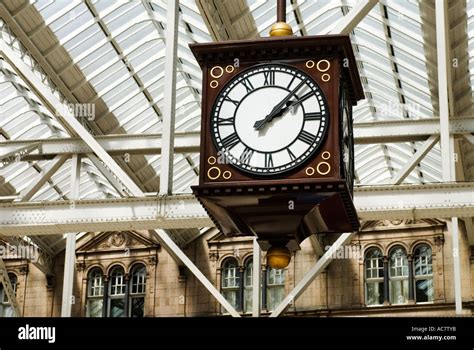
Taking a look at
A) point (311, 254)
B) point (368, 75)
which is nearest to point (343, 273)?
point (311, 254)

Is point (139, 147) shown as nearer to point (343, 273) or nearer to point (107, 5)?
point (107, 5)

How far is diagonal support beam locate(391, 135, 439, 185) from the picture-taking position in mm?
17719

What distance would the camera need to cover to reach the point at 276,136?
5500mm

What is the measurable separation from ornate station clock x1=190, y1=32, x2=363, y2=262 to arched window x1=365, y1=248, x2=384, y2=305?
29.4m

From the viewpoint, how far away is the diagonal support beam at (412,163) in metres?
17.7

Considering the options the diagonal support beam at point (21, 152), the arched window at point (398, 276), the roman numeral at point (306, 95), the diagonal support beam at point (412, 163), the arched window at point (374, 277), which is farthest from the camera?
the arched window at point (374, 277)

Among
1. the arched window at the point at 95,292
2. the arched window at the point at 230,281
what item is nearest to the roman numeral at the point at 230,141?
the arched window at the point at 230,281

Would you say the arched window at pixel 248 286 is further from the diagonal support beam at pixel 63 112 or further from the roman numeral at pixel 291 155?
the roman numeral at pixel 291 155

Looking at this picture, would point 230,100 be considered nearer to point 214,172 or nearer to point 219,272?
point 214,172

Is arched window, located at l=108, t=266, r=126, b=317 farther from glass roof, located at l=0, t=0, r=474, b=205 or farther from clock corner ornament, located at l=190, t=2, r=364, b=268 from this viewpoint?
clock corner ornament, located at l=190, t=2, r=364, b=268

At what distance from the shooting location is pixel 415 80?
2845 centimetres

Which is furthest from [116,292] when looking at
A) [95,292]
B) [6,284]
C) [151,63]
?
[151,63]

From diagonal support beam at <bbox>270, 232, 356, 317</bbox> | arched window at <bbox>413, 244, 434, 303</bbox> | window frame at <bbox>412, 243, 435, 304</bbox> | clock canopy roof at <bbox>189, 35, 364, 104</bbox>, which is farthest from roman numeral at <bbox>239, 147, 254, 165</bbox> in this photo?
arched window at <bbox>413, 244, 434, 303</bbox>

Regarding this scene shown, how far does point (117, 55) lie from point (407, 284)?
495 inches
